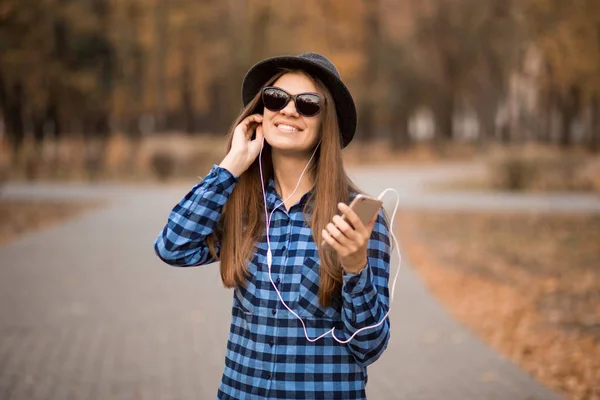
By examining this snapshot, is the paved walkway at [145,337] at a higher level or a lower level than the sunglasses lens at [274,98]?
lower

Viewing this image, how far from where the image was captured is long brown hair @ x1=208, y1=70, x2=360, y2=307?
241 centimetres

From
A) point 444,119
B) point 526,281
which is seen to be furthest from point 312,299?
point 444,119

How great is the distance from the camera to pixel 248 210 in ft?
8.66

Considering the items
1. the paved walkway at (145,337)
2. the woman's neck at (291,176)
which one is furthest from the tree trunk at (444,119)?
the woman's neck at (291,176)

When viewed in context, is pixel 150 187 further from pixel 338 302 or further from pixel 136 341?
pixel 338 302

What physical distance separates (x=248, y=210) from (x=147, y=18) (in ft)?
106

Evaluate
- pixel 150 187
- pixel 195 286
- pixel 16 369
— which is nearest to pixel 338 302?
pixel 16 369

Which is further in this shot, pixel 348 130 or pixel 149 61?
pixel 149 61

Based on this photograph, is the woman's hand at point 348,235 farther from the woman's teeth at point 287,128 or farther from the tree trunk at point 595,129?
the tree trunk at point 595,129

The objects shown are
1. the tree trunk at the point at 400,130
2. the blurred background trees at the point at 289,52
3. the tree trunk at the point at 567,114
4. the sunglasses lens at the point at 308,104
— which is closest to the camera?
the sunglasses lens at the point at 308,104

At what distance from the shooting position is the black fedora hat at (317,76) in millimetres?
2533

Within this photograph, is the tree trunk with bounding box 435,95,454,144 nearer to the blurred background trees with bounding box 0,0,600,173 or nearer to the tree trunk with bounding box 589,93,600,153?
the blurred background trees with bounding box 0,0,600,173

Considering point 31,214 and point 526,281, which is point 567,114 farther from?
point 526,281

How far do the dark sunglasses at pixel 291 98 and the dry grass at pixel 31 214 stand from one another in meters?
11.6
